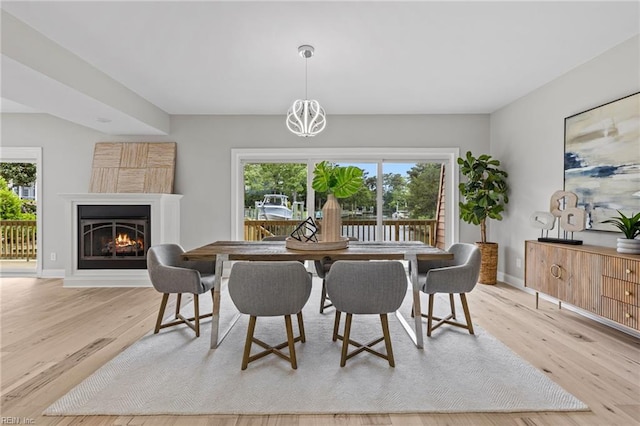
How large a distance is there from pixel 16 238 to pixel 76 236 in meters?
2.20

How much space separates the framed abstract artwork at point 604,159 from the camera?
111 inches

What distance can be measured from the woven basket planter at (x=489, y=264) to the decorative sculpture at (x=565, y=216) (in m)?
1.04

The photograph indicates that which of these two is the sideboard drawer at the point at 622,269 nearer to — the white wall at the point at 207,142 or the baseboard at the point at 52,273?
the white wall at the point at 207,142

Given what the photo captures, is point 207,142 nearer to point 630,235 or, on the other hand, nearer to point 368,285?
point 368,285

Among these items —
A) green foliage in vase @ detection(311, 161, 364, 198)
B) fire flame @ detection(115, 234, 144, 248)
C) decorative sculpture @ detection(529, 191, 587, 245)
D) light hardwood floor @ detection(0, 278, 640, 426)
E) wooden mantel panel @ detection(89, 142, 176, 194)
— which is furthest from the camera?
wooden mantel panel @ detection(89, 142, 176, 194)

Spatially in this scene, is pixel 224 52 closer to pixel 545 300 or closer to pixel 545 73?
pixel 545 73

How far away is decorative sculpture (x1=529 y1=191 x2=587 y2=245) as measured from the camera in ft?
10.3

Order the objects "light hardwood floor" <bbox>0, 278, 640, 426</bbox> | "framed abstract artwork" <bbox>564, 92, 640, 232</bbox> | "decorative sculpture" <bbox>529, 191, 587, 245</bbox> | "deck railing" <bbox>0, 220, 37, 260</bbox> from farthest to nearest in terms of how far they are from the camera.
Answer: "deck railing" <bbox>0, 220, 37, 260</bbox>
"decorative sculpture" <bbox>529, 191, 587, 245</bbox>
"framed abstract artwork" <bbox>564, 92, 640, 232</bbox>
"light hardwood floor" <bbox>0, 278, 640, 426</bbox>

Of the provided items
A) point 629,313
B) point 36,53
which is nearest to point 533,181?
point 629,313

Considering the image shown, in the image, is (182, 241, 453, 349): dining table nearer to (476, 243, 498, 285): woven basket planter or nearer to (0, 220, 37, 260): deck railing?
(476, 243, 498, 285): woven basket planter

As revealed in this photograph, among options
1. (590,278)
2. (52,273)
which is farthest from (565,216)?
(52,273)

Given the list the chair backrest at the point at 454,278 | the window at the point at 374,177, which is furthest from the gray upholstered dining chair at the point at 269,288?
the window at the point at 374,177

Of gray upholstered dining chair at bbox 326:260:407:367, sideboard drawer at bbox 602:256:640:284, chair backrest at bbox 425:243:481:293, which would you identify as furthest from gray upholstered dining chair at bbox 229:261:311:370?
sideboard drawer at bbox 602:256:640:284

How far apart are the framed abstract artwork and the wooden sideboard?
1.39 ft
